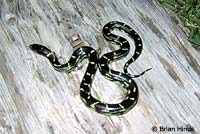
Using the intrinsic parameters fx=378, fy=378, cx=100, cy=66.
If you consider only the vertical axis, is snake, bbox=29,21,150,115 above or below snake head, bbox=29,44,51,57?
below

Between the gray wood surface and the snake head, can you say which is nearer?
the gray wood surface

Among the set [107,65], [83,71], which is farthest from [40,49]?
[107,65]

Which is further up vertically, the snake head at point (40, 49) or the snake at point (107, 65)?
the snake head at point (40, 49)

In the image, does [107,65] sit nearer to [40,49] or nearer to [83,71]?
[83,71]

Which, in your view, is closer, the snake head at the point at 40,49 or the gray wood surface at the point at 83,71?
the gray wood surface at the point at 83,71

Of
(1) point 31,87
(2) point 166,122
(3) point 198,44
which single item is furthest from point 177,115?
(1) point 31,87
